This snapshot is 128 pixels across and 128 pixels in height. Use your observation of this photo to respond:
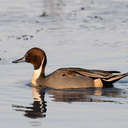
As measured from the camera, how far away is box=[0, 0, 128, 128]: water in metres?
11.1

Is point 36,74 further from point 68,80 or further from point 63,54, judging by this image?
point 63,54

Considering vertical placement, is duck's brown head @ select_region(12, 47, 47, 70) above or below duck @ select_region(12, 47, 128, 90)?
above

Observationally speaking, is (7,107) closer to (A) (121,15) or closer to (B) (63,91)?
(B) (63,91)

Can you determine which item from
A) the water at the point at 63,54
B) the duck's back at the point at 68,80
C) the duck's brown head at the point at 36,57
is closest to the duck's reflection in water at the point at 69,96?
the water at the point at 63,54

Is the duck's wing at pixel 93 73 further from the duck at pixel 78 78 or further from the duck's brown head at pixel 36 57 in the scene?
the duck's brown head at pixel 36 57

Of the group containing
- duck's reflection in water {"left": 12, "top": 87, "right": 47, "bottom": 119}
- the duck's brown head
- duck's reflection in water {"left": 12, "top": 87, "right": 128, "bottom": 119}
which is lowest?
duck's reflection in water {"left": 12, "top": 87, "right": 128, "bottom": 119}

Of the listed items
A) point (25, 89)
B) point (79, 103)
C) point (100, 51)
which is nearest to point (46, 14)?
point (100, 51)

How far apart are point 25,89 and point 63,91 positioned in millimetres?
771

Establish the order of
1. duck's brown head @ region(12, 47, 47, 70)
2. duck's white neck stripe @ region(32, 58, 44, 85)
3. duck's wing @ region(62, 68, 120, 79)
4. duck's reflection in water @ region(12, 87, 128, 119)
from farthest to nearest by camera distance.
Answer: duck's brown head @ region(12, 47, 47, 70) < duck's white neck stripe @ region(32, 58, 44, 85) < duck's wing @ region(62, 68, 120, 79) < duck's reflection in water @ region(12, 87, 128, 119)

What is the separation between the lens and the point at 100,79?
14.1m

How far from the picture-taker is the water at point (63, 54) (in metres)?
11.1

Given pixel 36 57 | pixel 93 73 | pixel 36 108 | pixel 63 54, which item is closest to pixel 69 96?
pixel 93 73

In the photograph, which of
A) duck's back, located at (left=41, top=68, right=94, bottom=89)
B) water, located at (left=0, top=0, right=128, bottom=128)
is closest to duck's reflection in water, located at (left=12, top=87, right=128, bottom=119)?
water, located at (left=0, top=0, right=128, bottom=128)

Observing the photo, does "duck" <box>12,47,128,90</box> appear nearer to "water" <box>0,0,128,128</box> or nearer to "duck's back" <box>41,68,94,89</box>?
"duck's back" <box>41,68,94,89</box>
